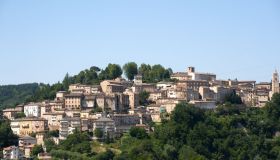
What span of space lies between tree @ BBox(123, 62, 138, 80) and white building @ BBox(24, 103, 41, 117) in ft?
34.5

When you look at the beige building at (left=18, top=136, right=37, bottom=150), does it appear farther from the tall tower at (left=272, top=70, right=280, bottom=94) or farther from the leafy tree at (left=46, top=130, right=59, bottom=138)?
the tall tower at (left=272, top=70, right=280, bottom=94)

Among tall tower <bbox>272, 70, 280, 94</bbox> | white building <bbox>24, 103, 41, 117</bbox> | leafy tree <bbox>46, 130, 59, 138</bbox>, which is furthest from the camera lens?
tall tower <bbox>272, 70, 280, 94</bbox>

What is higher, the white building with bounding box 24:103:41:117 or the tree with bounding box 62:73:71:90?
the tree with bounding box 62:73:71:90

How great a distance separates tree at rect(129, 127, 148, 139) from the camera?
5347cm

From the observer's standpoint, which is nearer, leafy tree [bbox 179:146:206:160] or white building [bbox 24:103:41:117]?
leafy tree [bbox 179:146:206:160]

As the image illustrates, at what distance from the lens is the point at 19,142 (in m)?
53.8

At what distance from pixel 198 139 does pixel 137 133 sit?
4024mm

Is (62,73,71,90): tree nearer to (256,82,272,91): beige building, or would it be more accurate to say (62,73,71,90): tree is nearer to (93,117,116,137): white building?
(93,117,116,137): white building

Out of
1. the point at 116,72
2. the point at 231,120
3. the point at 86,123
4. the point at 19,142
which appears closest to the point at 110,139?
the point at 86,123

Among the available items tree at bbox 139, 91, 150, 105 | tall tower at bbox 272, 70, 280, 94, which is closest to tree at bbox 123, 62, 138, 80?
tree at bbox 139, 91, 150, 105

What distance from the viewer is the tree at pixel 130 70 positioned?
68.8 m

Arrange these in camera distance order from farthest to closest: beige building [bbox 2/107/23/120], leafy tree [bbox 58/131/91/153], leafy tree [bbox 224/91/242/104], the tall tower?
the tall tower < leafy tree [bbox 224/91/242/104] < beige building [bbox 2/107/23/120] < leafy tree [bbox 58/131/91/153]

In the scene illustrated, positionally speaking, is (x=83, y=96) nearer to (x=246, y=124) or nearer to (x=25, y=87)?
(x=246, y=124)

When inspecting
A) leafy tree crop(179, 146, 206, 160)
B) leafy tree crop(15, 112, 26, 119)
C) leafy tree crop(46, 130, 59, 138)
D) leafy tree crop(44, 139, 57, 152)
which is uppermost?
leafy tree crop(15, 112, 26, 119)
